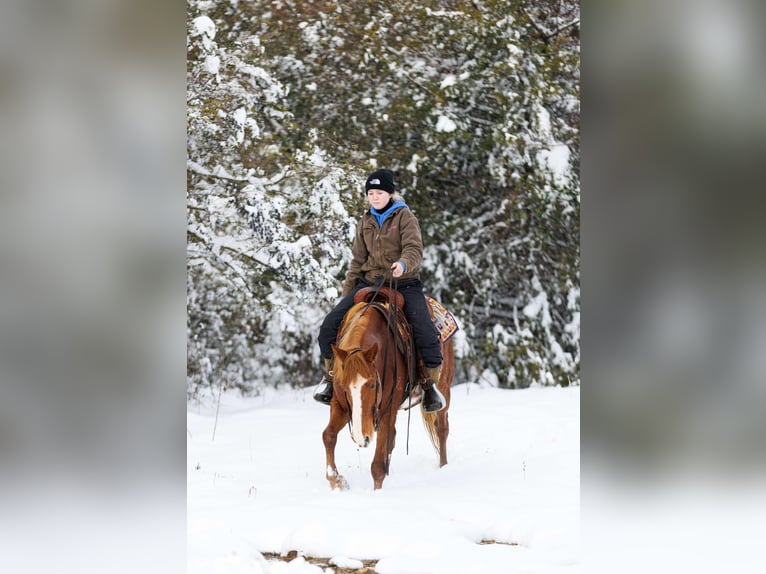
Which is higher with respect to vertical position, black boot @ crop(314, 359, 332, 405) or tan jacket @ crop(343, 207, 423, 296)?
tan jacket @ crop(343, 207, 423, 296)

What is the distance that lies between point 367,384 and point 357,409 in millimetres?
164

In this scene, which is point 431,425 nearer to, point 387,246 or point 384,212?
point 387,246

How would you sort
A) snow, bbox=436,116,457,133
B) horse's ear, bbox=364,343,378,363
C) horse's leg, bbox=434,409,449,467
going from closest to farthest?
1. horse's ear, bbox=364,343,378,363
2. horse's leg, bbox=434,409,449,467
3. snow, bbox=436,116,457,133

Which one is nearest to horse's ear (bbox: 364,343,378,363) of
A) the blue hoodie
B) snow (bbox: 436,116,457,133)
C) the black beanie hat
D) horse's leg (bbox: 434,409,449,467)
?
the blue hoodie

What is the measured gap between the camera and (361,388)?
4703 mm

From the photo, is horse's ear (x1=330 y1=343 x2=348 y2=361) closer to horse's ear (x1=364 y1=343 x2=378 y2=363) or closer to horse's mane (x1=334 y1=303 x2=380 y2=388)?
horse's mane (x1=334 y1=303 x2=380 y2=388)

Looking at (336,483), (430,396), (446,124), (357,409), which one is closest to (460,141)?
(446,124)

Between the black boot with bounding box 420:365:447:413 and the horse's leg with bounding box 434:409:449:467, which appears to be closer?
the black boot with bounding box 420:365:447:413

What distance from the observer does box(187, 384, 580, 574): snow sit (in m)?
3.62

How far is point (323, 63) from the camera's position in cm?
1116

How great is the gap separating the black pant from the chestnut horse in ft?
0.36
